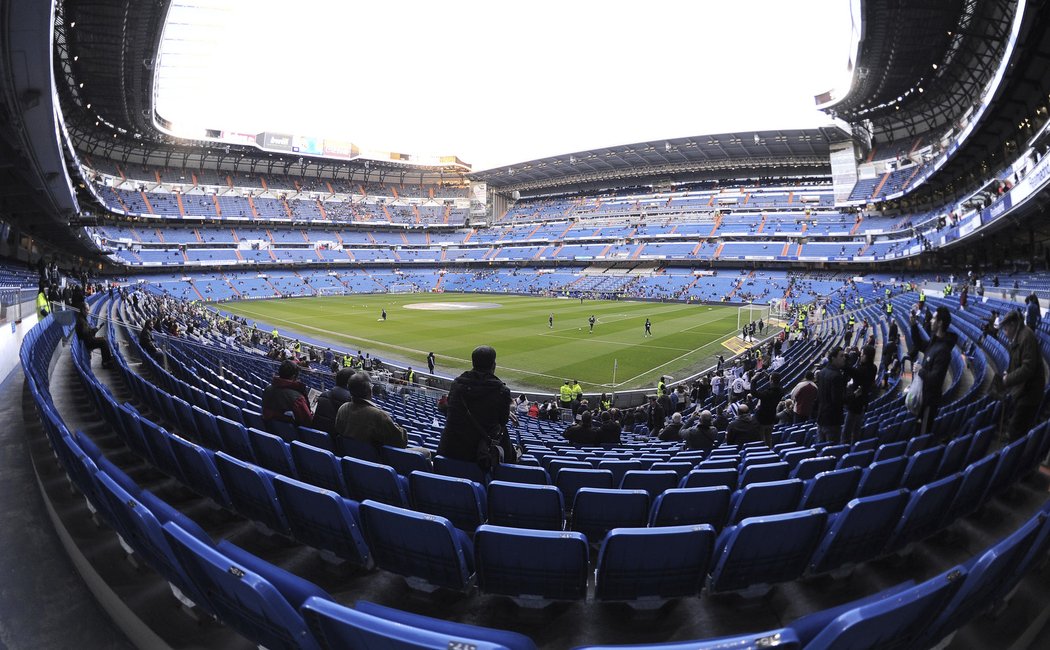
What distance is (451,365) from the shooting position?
970 inches

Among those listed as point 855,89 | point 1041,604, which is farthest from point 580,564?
point 855,89

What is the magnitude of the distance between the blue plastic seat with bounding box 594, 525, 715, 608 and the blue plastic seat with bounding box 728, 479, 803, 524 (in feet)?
3.49

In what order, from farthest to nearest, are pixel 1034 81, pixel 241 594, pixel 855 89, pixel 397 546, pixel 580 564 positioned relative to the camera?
1. pixel 855 89
2. pixel 1034 81
3. pixel 397 546
4. pixel 580 564
5. pixel 241 594

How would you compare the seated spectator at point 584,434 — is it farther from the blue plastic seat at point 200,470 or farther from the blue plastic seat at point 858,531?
the blue plastic seat at point 200,470

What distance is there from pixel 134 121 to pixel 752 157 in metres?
80.5

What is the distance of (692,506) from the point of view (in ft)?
12.0

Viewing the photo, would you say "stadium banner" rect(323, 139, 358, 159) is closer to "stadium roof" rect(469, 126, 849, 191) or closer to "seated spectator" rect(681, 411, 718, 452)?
"stadium roof" rect(469, 126, 849, 191)

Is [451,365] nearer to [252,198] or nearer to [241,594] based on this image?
[241,594]

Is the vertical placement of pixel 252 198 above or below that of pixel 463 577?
above

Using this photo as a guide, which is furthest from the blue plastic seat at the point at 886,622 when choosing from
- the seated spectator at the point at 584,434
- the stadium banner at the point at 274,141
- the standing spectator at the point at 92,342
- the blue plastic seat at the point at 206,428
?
the stadium banner at the point at 274,141

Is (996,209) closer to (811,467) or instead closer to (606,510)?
(811,467)

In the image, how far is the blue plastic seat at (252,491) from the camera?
332 centimetres

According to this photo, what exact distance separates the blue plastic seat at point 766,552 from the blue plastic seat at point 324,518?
2.19 m

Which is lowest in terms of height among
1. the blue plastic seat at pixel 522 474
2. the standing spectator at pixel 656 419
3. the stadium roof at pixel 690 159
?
the standing spectator at pixel 656 419
